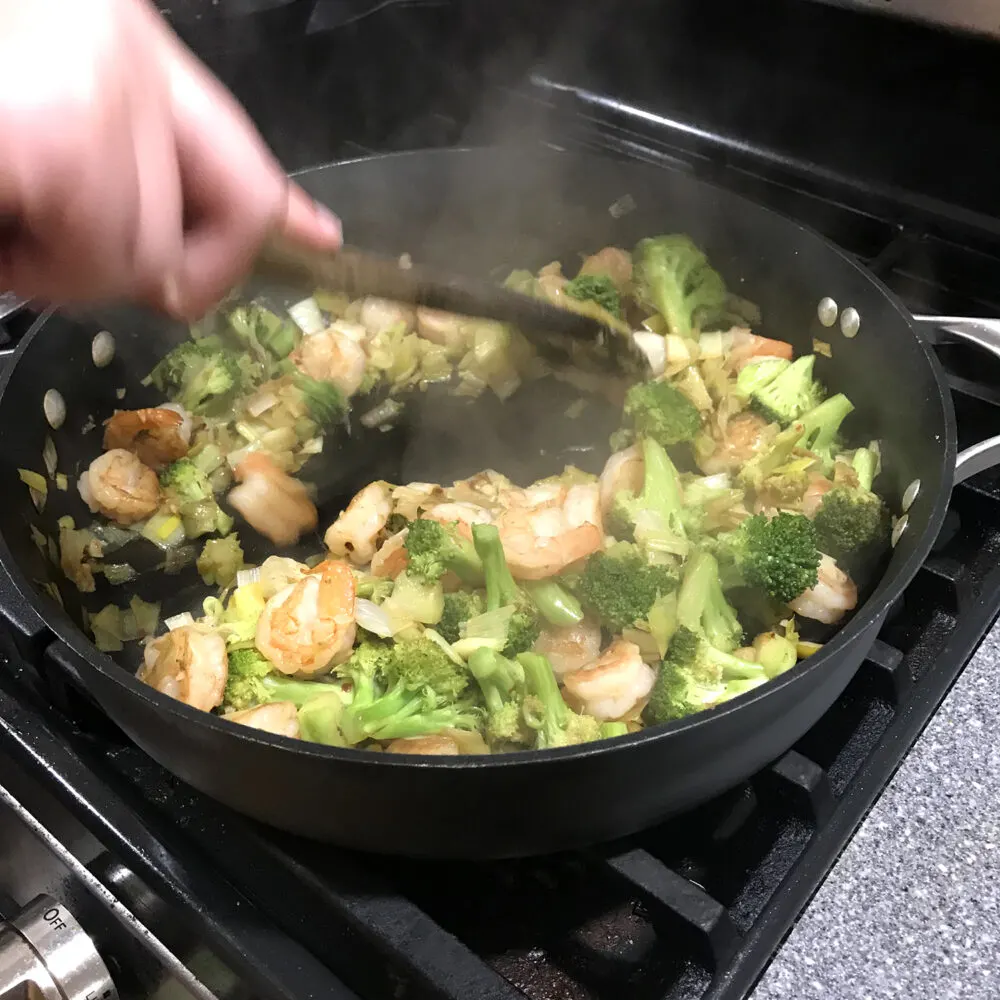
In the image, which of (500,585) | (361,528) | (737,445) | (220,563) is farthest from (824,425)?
(220,563)

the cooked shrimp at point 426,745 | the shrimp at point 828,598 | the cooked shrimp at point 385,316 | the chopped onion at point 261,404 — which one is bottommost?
the shrimp at point 828,598

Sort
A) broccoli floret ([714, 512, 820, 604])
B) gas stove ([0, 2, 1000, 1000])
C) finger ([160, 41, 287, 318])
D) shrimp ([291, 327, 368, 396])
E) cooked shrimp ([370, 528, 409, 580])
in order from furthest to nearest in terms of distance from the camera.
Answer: shrimp ([291, 327, 368, 396]), cooked shrimp ([370, 528, 409, 580]), broccoli floret ([714, 512, 820, 604]), gas stove ([0, 2, 1000, 1000]), finger ([160, 41, 287, 318])

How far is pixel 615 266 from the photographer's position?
164 cm

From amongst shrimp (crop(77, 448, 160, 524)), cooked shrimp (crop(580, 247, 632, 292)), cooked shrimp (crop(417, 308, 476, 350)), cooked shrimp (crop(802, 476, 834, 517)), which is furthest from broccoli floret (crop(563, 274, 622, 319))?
shrimp (crop(77, 448, 160, 524))

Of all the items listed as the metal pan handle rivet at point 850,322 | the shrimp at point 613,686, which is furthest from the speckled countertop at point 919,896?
the metal pan handle rivet at point 850,322

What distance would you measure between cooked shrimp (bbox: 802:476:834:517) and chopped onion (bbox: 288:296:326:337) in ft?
2.80

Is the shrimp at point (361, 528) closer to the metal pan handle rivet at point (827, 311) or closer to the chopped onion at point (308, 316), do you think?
the chopped onion at point (308, 316)

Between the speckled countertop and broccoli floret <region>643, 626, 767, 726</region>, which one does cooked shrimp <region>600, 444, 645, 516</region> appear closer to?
broccoli floret <region>643, 626, 767, 726</region>

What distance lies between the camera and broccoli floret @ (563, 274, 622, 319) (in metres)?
1.54

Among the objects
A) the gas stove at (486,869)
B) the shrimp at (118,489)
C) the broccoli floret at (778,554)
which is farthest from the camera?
the shrimp at (118,489)

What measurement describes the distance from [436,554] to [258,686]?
262 mm

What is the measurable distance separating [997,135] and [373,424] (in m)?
1.01

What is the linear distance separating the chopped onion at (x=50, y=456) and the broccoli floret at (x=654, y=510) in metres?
0.77

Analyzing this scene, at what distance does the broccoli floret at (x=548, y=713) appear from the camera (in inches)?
40.8
